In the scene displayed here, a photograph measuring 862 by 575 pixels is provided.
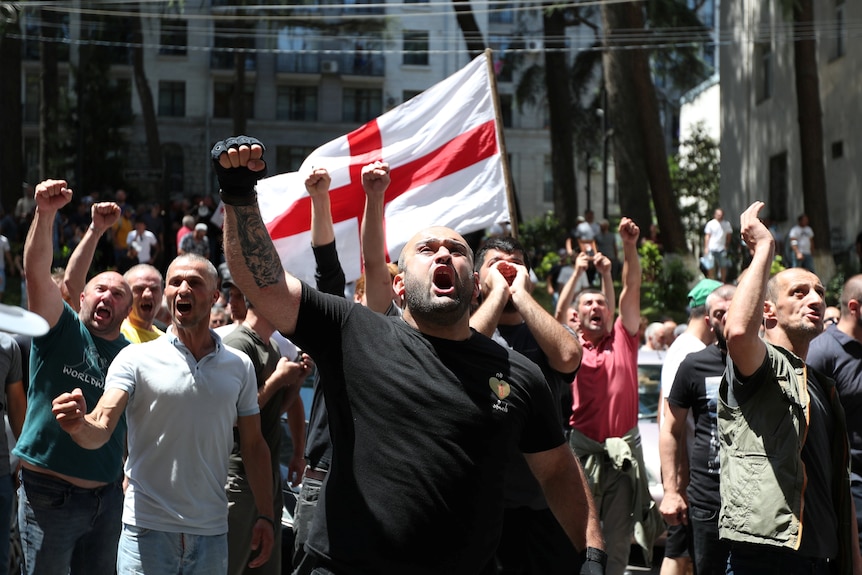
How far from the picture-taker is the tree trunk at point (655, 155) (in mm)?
24656

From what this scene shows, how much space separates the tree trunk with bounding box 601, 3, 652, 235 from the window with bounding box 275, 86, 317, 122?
3879cm

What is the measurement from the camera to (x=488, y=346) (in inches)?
158

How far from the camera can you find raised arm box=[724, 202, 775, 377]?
187 inches

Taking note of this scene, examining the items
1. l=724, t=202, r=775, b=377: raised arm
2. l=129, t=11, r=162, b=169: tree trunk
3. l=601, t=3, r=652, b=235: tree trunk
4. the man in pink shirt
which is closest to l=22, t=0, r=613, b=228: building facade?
l=129, t=11, r=162, b=169: tree trunk

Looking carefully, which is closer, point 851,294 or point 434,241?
point 434,241

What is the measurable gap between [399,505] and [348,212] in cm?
449

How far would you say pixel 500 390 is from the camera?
388cm

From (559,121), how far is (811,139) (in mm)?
9545

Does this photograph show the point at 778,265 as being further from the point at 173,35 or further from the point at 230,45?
the point at 173,35

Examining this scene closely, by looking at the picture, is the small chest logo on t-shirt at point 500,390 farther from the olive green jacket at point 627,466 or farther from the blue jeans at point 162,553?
the olive green jacket at point 627,466

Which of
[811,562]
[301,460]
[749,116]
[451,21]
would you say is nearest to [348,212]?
[301,460]

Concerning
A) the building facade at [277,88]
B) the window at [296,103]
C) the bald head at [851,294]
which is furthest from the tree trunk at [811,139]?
the window at [296,103]

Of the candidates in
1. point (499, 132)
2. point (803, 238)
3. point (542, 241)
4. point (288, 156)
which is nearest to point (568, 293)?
point (499, 132)

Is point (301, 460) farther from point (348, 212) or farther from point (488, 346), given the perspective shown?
point (488, 346)
